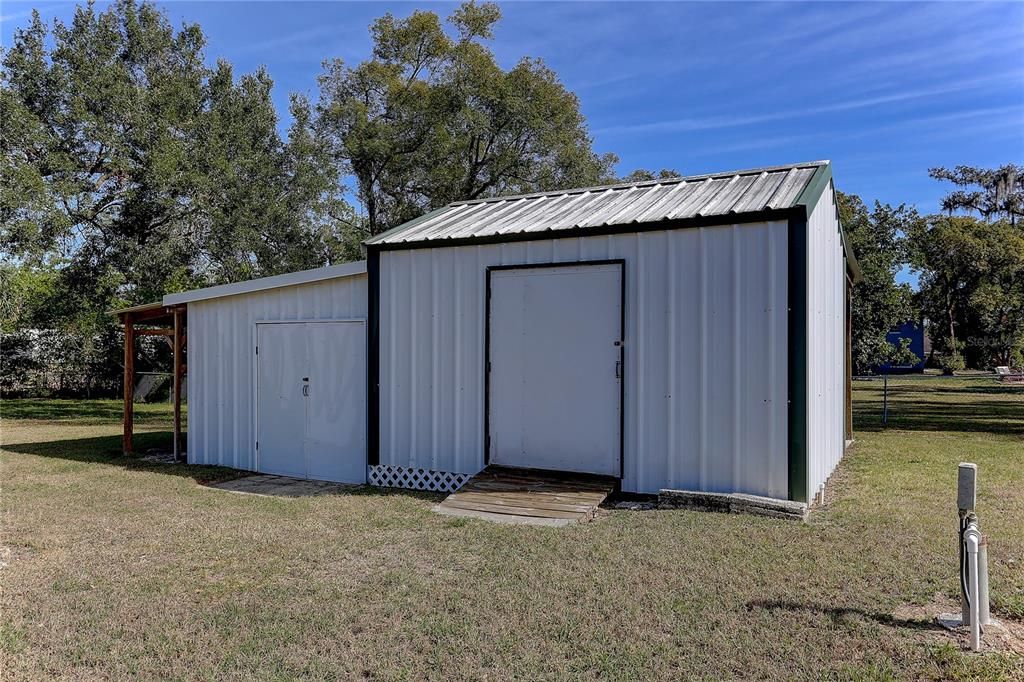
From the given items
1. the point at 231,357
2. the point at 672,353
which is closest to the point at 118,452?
the point at 231,357

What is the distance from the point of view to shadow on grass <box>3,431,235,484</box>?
9000mm

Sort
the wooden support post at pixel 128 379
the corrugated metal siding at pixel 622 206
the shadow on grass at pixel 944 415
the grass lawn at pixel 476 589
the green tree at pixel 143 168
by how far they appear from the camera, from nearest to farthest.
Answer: the grass lawn at pixel 476 589, the corrugated metal siding at pixel 622 206, the wooden support post at pixel 128 379, the shadow on grass at pixel 944 415, the green tree at pixel 143 168

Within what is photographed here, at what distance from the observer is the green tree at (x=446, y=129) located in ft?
62.9

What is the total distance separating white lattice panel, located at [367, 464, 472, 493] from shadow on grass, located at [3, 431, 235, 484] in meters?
2.05

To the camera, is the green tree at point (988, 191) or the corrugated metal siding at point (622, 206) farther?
the green tree at point (988, 191)

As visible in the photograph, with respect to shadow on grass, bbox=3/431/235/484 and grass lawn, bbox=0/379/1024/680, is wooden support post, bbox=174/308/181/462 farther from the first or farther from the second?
grass lawn, bbox=0/379/1024/680

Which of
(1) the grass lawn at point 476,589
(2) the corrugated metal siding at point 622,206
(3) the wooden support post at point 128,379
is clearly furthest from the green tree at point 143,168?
(1) the grass lawn at point 476,589

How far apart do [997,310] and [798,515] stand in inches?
1286

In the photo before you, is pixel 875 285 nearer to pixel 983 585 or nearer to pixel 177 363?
pixel 983 585

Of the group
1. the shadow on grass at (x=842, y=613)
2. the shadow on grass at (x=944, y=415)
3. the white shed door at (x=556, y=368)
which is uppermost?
the white shed door at (x=556, y=368)

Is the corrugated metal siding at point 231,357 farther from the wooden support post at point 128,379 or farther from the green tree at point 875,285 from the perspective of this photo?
the green tree at point 875,285

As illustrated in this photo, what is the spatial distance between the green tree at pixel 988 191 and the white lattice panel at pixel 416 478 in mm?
40264

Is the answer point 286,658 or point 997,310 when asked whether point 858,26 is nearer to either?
point 286,658

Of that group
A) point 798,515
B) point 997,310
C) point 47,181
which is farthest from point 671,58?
point 997,310
